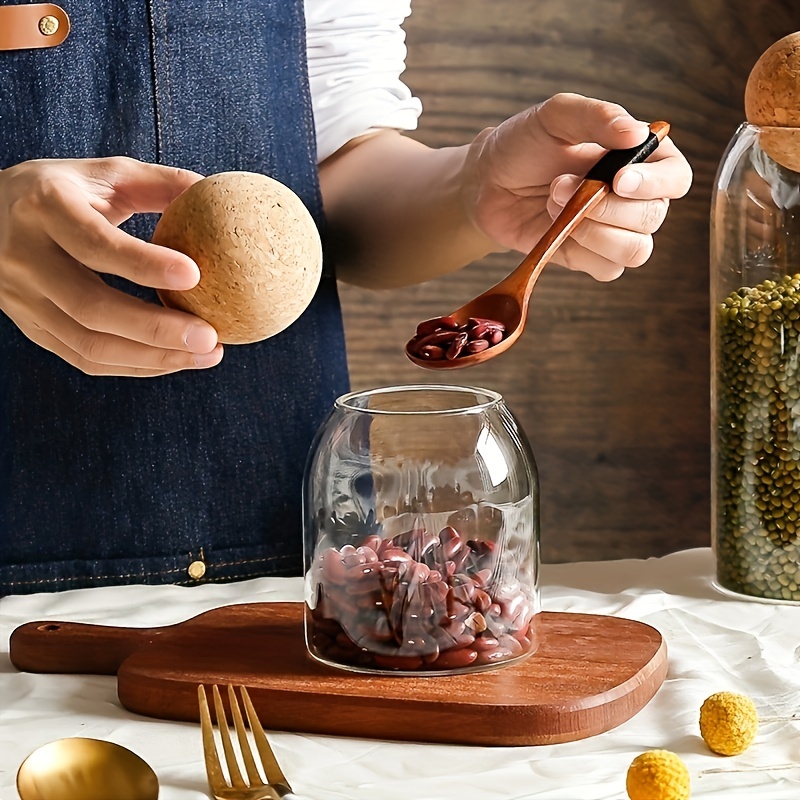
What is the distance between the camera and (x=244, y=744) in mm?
647

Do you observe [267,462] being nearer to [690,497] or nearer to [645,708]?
[645,708]

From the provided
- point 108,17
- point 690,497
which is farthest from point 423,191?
point 690,497

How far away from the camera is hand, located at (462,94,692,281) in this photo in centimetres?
87

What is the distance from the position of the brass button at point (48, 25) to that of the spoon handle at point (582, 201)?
0.43 m

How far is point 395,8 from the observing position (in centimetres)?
116

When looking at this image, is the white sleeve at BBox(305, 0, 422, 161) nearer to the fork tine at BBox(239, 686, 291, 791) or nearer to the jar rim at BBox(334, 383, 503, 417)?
the jar rim at BBox(334, 383, 503, 417)

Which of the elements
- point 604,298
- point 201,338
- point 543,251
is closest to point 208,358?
point 201,338

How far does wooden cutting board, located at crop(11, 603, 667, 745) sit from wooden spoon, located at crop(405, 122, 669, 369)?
8.3 inches

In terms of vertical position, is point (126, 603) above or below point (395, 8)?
below

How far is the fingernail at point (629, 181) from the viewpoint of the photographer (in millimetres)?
856

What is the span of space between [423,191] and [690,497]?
2.44ft

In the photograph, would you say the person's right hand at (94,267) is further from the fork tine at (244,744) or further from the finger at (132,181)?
the fork tine at (244,744)

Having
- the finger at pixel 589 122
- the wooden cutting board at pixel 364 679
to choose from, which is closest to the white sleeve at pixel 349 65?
the finger at pixel 589 122

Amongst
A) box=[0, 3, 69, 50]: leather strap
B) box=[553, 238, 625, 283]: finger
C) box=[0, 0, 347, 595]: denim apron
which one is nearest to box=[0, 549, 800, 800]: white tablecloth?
box=[0, 0, 347, 595]: denim apron
